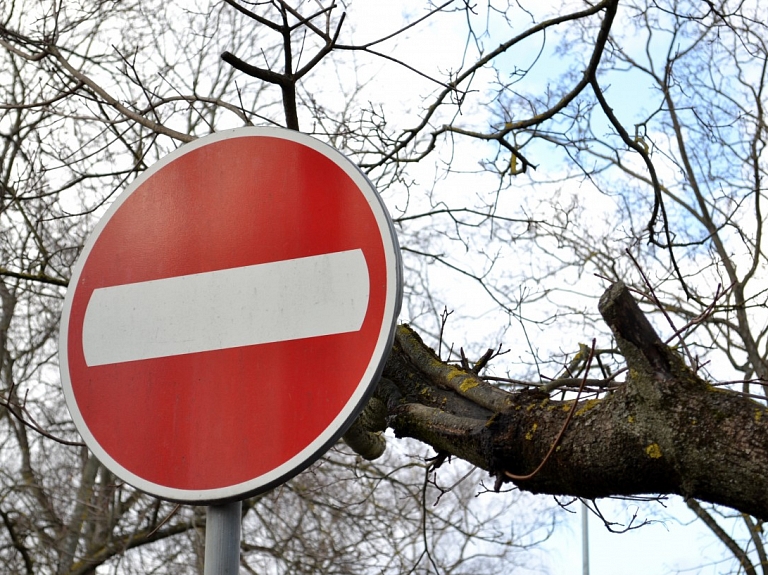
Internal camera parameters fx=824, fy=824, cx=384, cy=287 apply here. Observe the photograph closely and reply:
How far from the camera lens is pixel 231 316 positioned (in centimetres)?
141

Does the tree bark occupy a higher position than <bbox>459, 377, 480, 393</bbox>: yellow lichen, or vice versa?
<bbox>459, 377, 480, 393</bbox>: yellow lichen

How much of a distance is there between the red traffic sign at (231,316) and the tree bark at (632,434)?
501 mm

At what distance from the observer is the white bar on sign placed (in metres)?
1.35

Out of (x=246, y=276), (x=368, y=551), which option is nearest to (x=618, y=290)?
(x=246, y=276)

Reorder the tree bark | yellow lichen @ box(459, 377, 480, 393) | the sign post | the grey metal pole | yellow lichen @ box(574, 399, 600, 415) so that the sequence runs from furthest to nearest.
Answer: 1. yellow lichen @ box(459, 377, 480, 393)
2. yellow lichen @ box(574, 399, 600, 415)
3. the tree bark
4. the sign post
5. the grey metal pole

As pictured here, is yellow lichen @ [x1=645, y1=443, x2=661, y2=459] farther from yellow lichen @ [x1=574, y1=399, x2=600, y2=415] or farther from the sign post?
the sign post

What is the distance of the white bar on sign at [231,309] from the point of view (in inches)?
53.3

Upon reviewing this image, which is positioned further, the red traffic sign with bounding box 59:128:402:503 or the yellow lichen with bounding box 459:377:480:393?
the yellow lichen with bounding box 459:377:480:393

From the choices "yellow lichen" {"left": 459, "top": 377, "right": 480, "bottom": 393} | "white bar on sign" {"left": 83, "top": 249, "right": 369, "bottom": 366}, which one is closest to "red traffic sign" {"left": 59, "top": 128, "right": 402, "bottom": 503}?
"white bar on sign" {"left": 83, "top": 249, "right": 369, "bottom": 366}

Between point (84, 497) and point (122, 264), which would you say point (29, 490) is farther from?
point (122, 264)

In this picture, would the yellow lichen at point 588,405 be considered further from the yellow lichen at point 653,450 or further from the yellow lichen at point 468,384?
the yellow lichen at point 468,384

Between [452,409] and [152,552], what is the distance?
6464 millimetres

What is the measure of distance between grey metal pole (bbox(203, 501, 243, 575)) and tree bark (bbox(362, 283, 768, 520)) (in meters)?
0.70

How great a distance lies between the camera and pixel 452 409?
2.31 meters
